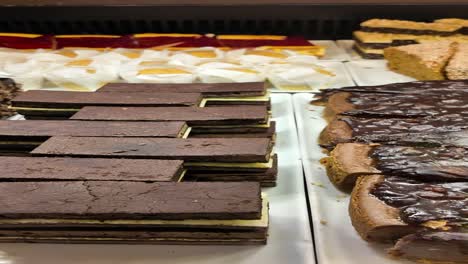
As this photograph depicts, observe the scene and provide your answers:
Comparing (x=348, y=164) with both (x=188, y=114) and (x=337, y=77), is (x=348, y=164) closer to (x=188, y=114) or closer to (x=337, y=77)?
(x=188, y=114)

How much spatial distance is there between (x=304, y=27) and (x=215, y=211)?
7.47ft

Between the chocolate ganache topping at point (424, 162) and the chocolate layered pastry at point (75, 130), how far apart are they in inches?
26.8

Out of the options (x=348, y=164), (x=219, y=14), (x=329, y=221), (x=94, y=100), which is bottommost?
(x=329, y=221)

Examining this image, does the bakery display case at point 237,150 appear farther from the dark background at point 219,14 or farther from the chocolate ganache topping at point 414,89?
the dark background at point 219,14

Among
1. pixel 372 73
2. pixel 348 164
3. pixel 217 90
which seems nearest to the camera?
pixel 348 164

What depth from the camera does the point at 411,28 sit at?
10.0 feet

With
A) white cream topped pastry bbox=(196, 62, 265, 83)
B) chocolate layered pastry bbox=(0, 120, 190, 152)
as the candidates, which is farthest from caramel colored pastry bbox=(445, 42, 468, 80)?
chocolate layered pastry bbox=(0, 120, 190, 152)

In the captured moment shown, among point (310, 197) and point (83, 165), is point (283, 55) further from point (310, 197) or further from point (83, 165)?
point (83, 165)

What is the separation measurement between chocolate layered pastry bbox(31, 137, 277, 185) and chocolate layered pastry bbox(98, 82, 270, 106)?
47cm

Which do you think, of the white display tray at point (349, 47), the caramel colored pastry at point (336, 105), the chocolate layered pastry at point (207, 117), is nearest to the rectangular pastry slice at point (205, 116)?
the chocolate layered pastry at point (207, 117)

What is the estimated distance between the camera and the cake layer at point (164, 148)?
60.1 inches

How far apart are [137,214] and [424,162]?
0.87 meters

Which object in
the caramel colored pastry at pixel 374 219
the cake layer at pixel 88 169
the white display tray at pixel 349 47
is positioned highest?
the cake layer at pixel 88 169

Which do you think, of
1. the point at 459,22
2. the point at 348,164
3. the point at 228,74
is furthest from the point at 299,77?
the point at 459,22
